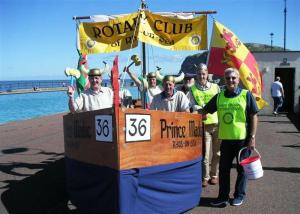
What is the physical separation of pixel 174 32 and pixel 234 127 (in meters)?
3.33

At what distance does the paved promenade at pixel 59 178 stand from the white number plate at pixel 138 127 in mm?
1466

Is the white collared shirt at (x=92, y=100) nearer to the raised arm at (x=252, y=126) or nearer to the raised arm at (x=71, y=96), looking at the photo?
the raised arm at (x=71, y=96)

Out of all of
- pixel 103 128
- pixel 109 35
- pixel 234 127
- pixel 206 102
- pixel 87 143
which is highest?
pixel 109 35

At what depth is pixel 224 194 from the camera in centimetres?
556

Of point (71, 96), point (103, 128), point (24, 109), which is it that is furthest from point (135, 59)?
point (24, 109)

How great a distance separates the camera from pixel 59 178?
7484mm

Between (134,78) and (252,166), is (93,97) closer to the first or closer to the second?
(134,78)

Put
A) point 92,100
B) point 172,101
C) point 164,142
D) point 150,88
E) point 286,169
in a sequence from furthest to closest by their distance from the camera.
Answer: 1. point 286,169
2. point 150,88
3. point 92,100
4. point 172,101
5. point 164,142

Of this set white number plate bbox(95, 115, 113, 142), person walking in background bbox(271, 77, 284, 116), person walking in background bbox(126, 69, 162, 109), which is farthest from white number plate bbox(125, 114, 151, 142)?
person walking in background bbox(271, 77, 284, 116)

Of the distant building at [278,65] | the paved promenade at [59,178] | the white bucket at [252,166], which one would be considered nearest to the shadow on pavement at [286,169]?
the paved promenade at [59,178]

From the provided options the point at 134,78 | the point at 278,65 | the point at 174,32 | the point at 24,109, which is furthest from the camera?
the point at 24,109

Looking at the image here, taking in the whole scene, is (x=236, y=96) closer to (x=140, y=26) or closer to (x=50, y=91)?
(x=140, y=26)

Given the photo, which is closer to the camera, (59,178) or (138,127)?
(138,127)

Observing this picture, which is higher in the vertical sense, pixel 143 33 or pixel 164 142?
pixel 143 33
